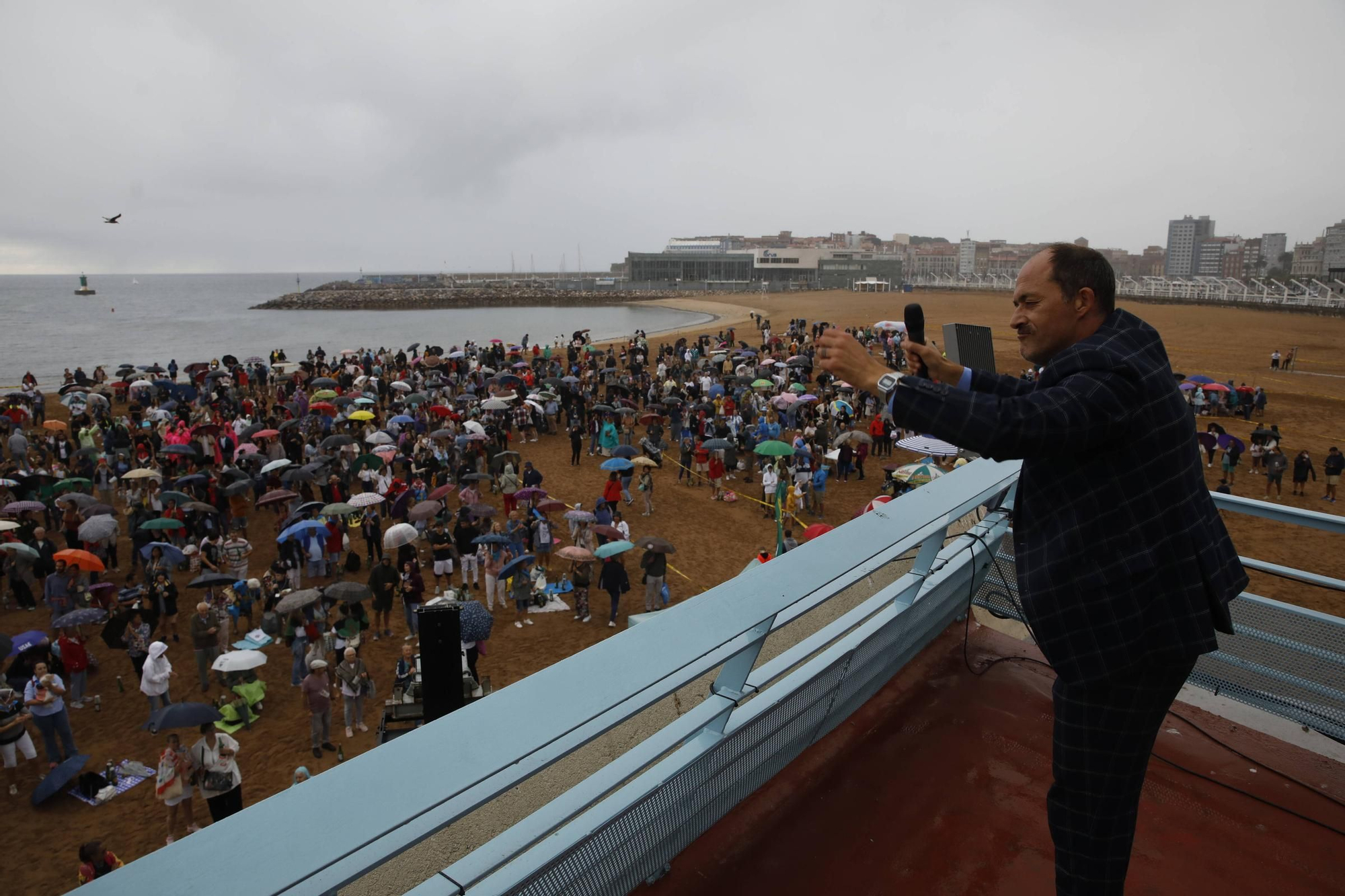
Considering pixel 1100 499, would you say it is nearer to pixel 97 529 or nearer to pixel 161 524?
pixel 161 524

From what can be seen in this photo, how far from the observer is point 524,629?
34.6 ft

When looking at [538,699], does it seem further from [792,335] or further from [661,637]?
[792,335]

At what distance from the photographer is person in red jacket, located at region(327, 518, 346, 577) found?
11633 mm

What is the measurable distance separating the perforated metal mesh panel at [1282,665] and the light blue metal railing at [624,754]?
26.3 inches

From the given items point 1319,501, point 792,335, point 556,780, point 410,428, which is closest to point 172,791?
point 556,780

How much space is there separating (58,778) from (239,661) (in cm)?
170

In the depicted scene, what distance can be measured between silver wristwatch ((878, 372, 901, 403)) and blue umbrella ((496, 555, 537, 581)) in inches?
378

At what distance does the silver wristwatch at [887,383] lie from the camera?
1.43m

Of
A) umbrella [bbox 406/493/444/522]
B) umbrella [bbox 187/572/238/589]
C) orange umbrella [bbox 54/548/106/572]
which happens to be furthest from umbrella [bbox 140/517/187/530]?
umbrella [bbox 406/493/444/522]

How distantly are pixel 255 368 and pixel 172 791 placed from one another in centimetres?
2394

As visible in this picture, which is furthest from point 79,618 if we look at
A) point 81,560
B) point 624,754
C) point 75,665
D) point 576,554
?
point 624,754

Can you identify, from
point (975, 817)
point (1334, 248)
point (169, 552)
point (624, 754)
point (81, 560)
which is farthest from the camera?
point (1334, 248)

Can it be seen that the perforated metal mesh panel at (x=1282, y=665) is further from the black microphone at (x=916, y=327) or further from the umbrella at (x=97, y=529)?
the umbrella at (x=97, y=529)

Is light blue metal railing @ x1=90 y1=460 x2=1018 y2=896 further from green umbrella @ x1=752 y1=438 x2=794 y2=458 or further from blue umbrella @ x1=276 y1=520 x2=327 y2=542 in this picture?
green umbrella @ x1=752 y1=438 x2=794 y2=458
